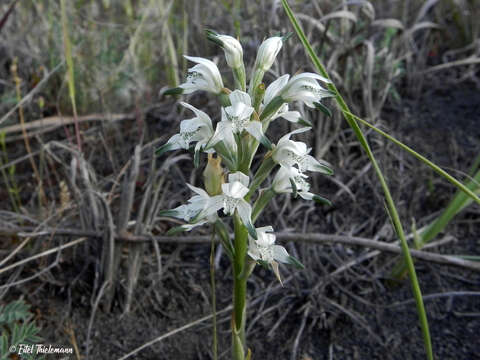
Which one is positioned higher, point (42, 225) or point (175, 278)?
point (42, 225)

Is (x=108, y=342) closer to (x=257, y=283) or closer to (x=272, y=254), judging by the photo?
(x=257, y=283)

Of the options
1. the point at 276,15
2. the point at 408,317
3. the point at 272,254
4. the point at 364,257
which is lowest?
the point at 408,317

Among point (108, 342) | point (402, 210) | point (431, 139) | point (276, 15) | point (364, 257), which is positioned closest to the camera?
point (108, 342)

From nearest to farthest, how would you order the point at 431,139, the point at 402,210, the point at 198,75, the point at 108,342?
1. the point at 198,75
2. the point at 108,342
3. the point at 402,210
4. the point at 431,139

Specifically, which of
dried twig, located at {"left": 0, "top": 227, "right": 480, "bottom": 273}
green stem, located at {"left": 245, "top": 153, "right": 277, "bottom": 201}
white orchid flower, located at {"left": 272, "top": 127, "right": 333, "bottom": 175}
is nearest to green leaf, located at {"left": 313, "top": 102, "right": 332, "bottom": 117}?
white orchid flower, located at {"left": 272, "top": 127, "right": 333, "bottom": 175}

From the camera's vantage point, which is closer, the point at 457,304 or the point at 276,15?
the point at 457,304

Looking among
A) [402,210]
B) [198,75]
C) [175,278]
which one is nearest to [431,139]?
[402,210]

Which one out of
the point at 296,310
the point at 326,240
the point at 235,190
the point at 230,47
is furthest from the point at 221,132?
the point at 296,310
